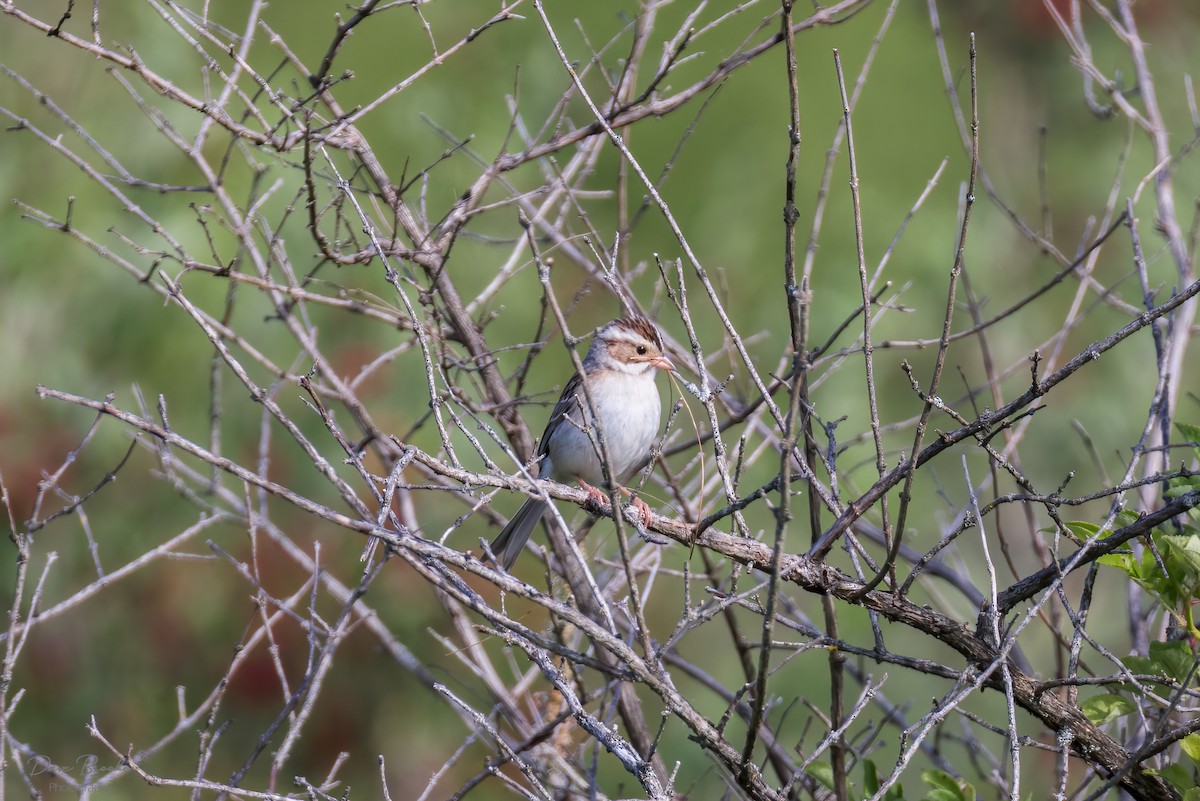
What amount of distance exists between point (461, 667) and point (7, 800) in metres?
2.47

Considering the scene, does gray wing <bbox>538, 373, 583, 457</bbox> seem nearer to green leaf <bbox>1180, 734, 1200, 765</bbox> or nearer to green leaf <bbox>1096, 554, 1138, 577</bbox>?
green leaf <bbox>1096, 554, 1138, 577</bbox>

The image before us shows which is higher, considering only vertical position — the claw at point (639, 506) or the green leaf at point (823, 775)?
the claw at point (639, 506)

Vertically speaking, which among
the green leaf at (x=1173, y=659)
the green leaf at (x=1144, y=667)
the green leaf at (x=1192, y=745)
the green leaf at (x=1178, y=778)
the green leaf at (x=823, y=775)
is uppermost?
the green leaf at (x=1173, y=659)

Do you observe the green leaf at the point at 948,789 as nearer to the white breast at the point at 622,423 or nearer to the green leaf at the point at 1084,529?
the green leaf at the point at 1084,529

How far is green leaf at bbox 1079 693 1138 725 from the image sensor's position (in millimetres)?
2387

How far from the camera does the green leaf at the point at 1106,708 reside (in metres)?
2.39

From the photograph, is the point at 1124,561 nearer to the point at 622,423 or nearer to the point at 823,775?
the point at 823,775

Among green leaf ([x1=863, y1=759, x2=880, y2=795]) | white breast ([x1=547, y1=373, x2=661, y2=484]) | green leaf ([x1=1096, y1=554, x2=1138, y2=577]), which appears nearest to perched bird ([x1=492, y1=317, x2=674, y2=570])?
white breast ([x1=547, y1=373, x2=661, y2=484])

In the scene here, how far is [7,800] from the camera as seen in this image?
5309 mm

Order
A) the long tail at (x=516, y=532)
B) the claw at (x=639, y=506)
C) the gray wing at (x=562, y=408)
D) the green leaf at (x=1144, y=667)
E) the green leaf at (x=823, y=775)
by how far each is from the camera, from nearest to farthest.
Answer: the green leaf at (x=1144, y=667) < the green leaf at (x=823, y=775) < the claw at (x=639, y=506) < the long tail at (x=516, y=532) < the gray wing at (x=562, y=408)

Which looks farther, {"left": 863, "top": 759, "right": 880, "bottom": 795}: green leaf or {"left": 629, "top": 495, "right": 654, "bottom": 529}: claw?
{"left": 629, "top": 495, "right": 654, "bottom": 529}: claw

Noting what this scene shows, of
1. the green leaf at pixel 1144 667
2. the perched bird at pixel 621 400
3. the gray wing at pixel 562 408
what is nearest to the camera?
the green leaf at pixel 1144 667

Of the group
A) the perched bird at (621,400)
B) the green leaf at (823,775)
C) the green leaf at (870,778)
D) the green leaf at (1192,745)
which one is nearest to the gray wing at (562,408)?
the perched bird at (621,400)

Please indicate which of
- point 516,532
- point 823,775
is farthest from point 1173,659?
point 516,532
